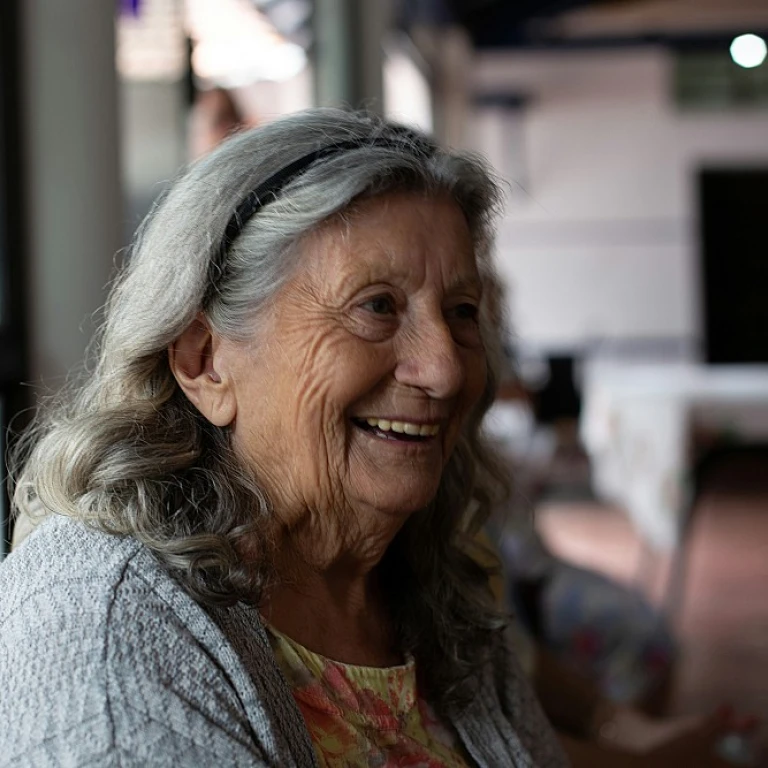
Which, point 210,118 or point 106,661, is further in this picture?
point 210,118

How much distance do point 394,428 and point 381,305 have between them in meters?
0.13

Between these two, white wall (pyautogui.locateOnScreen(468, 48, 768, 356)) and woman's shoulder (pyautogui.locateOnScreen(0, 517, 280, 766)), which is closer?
woman's shoulder (pyautogui.locateOnScreen(0, 517, 280, 766))

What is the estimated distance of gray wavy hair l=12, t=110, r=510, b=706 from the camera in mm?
1114

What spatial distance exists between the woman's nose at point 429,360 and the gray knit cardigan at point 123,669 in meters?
0.29

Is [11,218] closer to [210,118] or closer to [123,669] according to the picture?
[123,669]

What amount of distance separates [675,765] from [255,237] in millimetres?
1269

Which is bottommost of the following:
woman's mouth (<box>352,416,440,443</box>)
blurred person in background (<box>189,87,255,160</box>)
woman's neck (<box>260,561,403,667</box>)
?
woman's neck (<box>260,561,403,667</box>)

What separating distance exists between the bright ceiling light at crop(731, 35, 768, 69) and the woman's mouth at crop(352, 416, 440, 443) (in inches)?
195

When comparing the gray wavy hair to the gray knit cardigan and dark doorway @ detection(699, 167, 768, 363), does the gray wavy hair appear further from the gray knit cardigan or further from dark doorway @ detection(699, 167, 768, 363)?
dark doorway @ detection(699, 167, 768, 363)

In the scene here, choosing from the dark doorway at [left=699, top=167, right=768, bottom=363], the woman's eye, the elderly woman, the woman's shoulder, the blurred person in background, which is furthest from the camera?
the dark doorway at [left=699, top=167, right=768, bottom=363]

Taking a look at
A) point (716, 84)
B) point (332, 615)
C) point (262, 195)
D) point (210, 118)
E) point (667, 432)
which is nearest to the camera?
point (262, 195)

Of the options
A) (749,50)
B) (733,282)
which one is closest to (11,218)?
(749,50)

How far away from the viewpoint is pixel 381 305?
47.2 inches

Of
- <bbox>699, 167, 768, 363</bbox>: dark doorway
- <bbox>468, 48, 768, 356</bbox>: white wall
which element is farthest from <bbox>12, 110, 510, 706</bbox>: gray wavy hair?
<bbox>699, 167, 768, 363</bbox>: dark doorway
